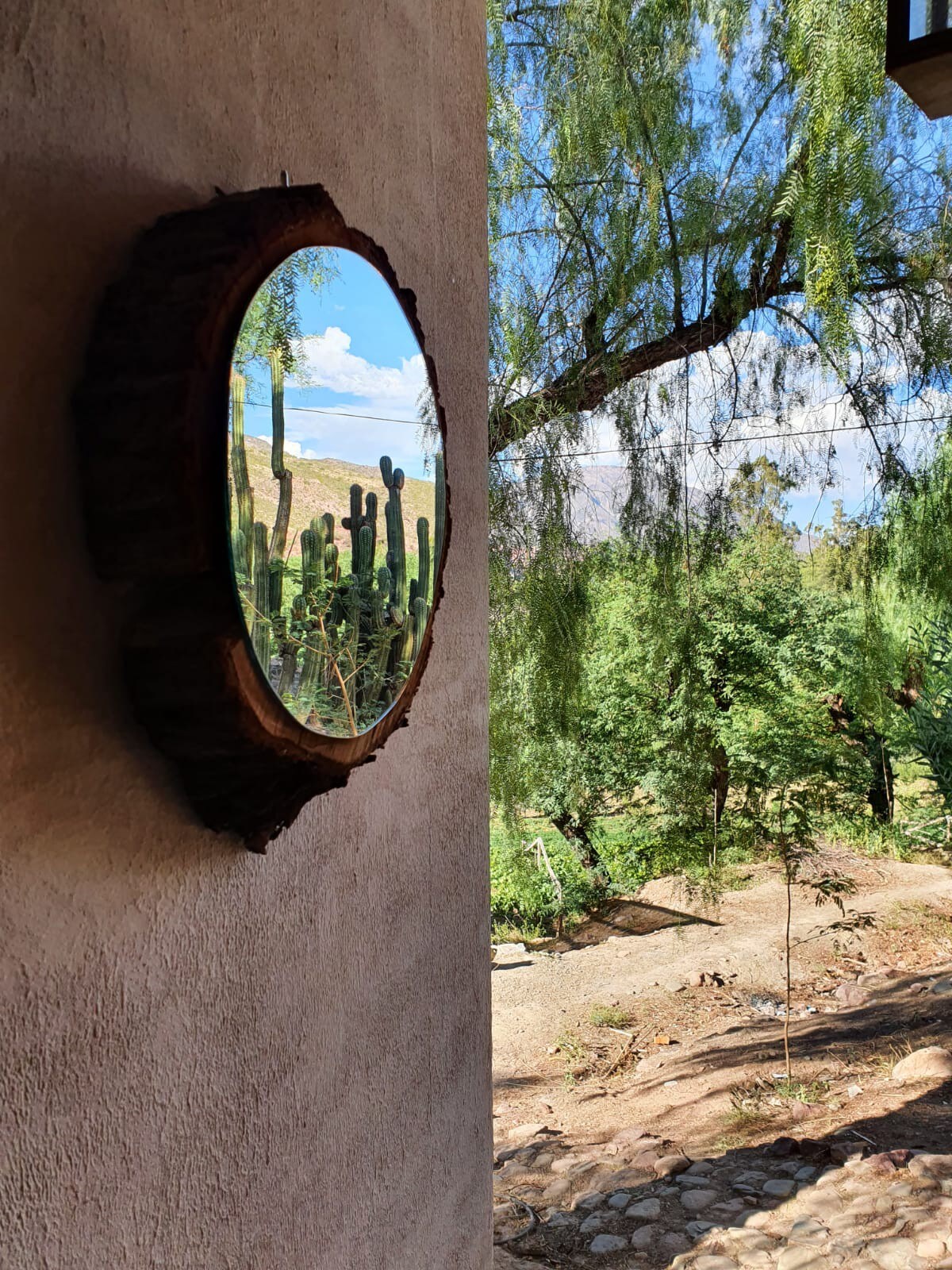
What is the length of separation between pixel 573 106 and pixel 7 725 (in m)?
4.14

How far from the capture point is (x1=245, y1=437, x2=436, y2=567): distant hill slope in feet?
2.28

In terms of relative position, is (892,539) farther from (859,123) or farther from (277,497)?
(277,497)

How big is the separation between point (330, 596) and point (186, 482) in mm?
209

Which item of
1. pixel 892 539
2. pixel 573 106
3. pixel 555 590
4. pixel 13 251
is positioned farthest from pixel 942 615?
pixel 13 251

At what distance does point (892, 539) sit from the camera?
160 inches

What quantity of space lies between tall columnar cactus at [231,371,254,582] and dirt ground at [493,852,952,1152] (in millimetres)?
3697

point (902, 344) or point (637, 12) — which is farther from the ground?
point (637, 12)

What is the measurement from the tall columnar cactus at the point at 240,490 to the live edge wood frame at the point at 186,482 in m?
0.02

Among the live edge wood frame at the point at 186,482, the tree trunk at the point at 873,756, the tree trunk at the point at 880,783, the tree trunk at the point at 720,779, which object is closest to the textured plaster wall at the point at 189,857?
the live edge wood frame at the point at 186,482

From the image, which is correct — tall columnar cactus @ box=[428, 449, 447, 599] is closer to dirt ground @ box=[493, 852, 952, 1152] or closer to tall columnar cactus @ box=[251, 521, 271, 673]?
tall columnar cactus @ box=[251, 521, 271, 673]

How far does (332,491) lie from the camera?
813mm

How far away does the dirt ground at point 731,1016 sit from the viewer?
14.0ft

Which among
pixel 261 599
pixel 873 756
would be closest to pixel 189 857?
pixel 261 599

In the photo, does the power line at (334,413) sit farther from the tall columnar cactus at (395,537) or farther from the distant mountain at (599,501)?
the distant mountain at (599,501)
